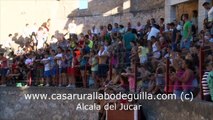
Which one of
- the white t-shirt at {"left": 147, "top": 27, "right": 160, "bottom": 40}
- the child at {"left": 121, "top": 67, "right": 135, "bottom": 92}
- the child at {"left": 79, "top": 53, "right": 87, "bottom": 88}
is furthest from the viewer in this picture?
the white t-shirt at {"left": 147, "top": 27, "right": 160, "bottom": 40}

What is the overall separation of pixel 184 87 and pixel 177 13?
34.7ft

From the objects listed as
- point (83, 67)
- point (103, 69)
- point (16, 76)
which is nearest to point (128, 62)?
point (103, 69)

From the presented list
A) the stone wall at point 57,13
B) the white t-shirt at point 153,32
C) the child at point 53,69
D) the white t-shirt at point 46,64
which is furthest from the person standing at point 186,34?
the stone wall at point 57,13

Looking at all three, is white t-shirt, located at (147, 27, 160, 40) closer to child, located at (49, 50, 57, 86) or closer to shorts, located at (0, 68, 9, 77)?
child, located at (49, 50, 57, 86)

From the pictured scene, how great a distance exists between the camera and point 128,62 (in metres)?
17.9

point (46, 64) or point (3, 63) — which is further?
point (3, 63)

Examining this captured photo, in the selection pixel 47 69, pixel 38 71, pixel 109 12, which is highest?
pixel 109 12

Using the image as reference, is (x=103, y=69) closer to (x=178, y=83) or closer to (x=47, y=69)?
(x=47, y=69)

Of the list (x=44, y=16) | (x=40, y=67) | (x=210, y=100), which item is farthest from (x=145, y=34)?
(x=44, y=16)

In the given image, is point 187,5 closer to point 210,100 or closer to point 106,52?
point 106,52

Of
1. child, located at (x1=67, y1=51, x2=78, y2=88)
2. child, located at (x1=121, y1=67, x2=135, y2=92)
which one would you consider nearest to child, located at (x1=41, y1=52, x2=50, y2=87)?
child, located at (x1=67, y1=51, x2=78, y2=88)

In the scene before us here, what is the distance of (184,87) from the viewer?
1330cm

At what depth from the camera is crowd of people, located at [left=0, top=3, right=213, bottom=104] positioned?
13.6 meters

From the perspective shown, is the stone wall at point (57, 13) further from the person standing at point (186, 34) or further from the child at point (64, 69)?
the person standing at point (186, 34)
